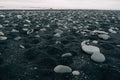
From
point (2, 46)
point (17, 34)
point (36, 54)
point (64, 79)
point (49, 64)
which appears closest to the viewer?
point (64, 79)

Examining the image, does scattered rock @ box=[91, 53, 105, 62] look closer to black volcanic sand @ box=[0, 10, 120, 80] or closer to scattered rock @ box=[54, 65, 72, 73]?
black volcanic sand @ box=[0, 10, 120, 80]

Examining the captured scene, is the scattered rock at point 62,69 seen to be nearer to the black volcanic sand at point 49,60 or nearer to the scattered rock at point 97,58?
the black volcanic sand at point 49,60

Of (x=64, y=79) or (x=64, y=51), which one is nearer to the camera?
(x=64, y=79)

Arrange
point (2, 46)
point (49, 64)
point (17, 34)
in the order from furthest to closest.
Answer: point (17, 34), point (2, 46), point (49, 64)

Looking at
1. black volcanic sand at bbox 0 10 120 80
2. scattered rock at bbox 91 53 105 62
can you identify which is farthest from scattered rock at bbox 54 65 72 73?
scattered rock at bbox 91 53 105 62

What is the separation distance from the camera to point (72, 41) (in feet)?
13.3

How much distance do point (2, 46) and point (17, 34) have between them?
3.33 feet

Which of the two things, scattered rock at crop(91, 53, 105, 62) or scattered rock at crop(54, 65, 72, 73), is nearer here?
scattered rock at crop(54, 65, 72, 73)

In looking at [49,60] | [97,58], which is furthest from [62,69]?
[97,58]

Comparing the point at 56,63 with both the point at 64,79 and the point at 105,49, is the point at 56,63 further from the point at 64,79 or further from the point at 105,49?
the point at 105,49

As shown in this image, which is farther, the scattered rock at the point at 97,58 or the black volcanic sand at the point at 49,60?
the scattered rock at the point at 97,58

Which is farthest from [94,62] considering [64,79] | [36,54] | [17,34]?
[17,34]

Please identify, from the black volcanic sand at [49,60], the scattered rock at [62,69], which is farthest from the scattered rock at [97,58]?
the scattered rock at [62,69]

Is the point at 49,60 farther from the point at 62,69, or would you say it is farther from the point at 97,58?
the point at 97,58
